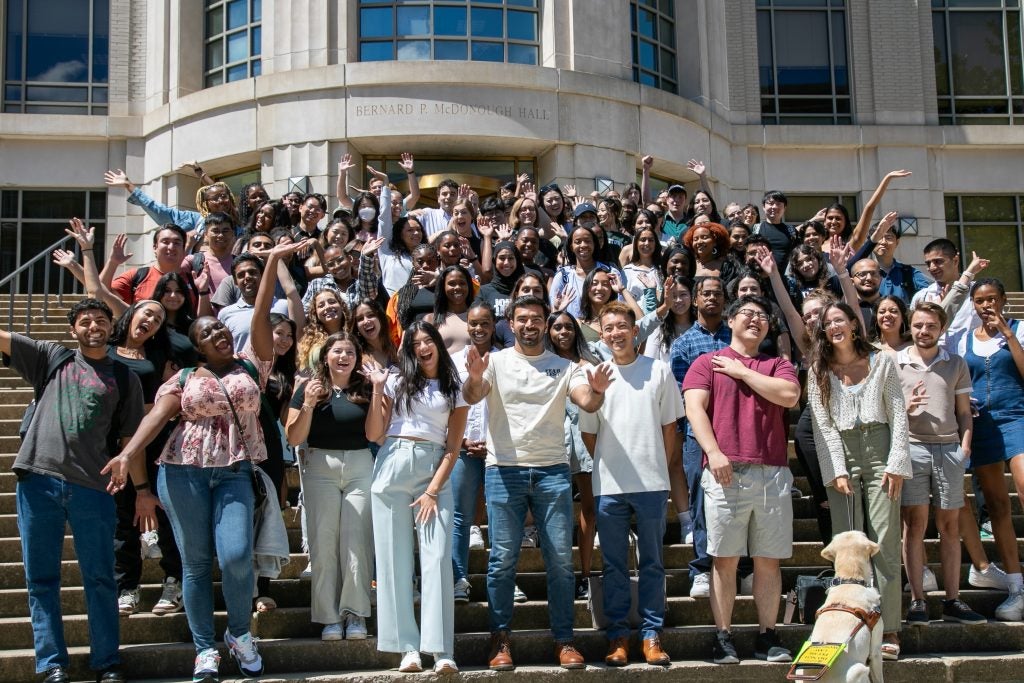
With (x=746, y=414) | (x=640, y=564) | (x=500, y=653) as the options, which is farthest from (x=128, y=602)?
(x=746, y=414)

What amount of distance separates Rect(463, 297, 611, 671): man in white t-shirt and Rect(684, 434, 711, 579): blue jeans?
3.26 ft

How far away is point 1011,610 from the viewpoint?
757 cm

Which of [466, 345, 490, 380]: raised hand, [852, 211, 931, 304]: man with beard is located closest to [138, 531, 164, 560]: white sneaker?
[466, 345, 490, 380]: raised hand

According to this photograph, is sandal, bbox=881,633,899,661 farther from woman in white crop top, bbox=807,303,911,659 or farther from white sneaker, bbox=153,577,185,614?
white sneaker, bbox=153,577,185,614

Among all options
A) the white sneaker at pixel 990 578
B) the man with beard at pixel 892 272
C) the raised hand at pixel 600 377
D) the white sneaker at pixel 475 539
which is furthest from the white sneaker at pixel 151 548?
the man with beard at pixel 892 272

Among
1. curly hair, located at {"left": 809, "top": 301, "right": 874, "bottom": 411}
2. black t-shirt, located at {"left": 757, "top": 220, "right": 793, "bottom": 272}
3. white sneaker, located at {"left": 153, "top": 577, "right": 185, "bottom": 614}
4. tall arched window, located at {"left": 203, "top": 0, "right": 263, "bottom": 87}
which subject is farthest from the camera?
tall arched window, located at {"left": 203, "top": 0, "right": 263, "bottom": 87}

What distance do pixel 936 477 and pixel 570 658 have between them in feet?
9.33

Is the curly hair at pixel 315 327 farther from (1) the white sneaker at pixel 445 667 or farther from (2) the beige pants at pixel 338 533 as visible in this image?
(1) the white sneaker at pixel 445 667

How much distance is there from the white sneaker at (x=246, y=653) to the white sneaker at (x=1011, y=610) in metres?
4.97

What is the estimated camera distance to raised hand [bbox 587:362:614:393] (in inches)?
263

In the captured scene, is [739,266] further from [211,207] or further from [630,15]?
[630,15]

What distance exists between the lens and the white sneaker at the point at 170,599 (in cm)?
712

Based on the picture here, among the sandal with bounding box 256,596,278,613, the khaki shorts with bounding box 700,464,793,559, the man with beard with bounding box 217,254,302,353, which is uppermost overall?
the man with beard with bounding box 217,254,302,353

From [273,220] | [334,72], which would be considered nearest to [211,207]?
[273,220]
